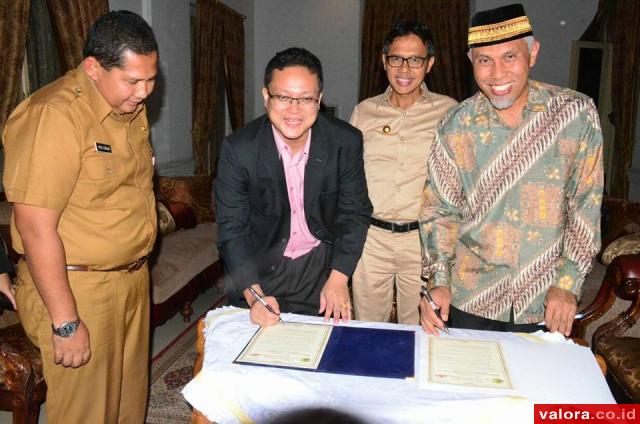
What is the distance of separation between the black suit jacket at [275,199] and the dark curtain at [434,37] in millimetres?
6776

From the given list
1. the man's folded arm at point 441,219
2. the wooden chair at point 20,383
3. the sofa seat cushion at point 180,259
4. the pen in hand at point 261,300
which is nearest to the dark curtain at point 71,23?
the sofa seat cushion at point 180,259

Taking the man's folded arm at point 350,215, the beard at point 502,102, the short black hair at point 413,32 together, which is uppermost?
the short black hair at point 413,32

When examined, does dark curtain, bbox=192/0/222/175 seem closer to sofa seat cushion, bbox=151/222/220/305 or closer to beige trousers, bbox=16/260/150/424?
sofa seat cushion, bbox=151/222/220/305

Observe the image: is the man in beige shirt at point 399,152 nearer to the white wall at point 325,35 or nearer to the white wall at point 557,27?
the white wall at point 325,35

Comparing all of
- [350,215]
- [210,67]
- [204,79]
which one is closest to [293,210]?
[350,215]

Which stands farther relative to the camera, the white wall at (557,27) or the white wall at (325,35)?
the white wall at (325,35)

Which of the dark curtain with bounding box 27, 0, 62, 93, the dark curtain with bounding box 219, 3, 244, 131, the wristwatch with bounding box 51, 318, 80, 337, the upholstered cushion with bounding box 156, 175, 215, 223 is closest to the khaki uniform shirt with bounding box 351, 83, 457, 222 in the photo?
the wristwatch with bounding box 51, 318, 80, 337

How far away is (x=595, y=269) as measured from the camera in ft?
13.8

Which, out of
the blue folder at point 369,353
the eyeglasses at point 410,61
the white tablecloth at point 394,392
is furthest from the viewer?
the eyeglasses at point 410,61

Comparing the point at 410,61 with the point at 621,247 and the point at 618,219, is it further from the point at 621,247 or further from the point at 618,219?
the point at 618,219

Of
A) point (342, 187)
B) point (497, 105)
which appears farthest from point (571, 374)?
point (342, 187)

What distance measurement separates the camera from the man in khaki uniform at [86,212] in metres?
1.70

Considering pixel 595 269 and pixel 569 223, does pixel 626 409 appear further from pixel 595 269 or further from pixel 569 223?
pixel 595 269

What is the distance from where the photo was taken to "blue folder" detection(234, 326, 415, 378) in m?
1.36
